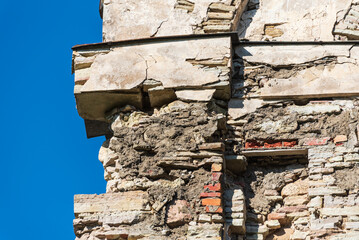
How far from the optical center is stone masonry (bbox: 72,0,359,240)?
22.6ft

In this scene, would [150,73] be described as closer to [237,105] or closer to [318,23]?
Result: [237,105]

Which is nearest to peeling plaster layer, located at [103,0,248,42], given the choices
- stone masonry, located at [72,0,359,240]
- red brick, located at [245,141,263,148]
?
stone masonry, located at [72,0,359,240]

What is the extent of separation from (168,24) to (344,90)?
1814 millimetres

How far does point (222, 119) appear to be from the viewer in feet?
24.0

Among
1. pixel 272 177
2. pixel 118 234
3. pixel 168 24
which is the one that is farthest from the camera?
pixel 168 24

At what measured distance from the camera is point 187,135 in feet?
23.6

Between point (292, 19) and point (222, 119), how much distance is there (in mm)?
1499

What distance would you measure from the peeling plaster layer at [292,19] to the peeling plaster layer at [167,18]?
0.78ft

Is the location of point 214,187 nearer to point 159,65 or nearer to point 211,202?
point 211,202

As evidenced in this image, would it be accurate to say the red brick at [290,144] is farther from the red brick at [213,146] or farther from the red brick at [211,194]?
the red brick at [211,194]

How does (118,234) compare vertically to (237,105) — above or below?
below

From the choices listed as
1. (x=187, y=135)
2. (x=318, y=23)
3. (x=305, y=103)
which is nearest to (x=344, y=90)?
(x=305, y=103)

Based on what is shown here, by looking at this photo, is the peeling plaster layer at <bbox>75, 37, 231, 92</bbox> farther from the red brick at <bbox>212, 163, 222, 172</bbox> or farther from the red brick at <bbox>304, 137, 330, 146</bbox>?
the red brick at <bbox>304, 137, 330, 146</bbox>

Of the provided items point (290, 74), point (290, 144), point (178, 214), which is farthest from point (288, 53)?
point (178, 214)
